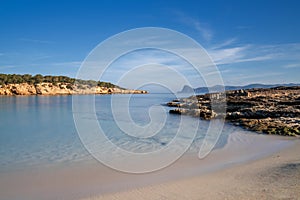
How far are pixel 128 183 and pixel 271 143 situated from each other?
9.25m

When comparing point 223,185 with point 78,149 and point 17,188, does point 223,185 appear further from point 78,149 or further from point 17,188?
point 78,149

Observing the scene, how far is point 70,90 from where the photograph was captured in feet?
431

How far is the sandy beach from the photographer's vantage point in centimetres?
631

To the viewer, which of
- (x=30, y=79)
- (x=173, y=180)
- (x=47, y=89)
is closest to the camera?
(x=173, y=180)

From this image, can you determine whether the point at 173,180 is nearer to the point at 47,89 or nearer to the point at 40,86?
the point at 40,86

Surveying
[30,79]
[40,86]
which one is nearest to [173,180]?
[40,86]

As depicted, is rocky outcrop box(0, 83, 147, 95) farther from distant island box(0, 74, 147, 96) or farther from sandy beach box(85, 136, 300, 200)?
sandy beach box(85, 136, 300, 200)

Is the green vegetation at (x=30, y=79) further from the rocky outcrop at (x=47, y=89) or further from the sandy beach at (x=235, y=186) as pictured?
the sandy beach at (x=235, y=186)

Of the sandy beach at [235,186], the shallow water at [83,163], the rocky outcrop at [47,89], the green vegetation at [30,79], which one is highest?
the green vegetation at [30,79]

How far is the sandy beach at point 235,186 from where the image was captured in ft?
20.7

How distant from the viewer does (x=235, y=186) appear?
6965mm

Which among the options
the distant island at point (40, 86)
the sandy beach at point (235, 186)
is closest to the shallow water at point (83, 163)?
the sandy beach at point (235, 186)

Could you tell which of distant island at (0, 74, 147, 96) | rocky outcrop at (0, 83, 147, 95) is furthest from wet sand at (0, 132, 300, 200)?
rocky outcrop at (0, 83, 147, 95)

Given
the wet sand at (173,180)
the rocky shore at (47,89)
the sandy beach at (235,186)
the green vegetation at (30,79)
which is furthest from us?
the green vegetation at (30,79)
